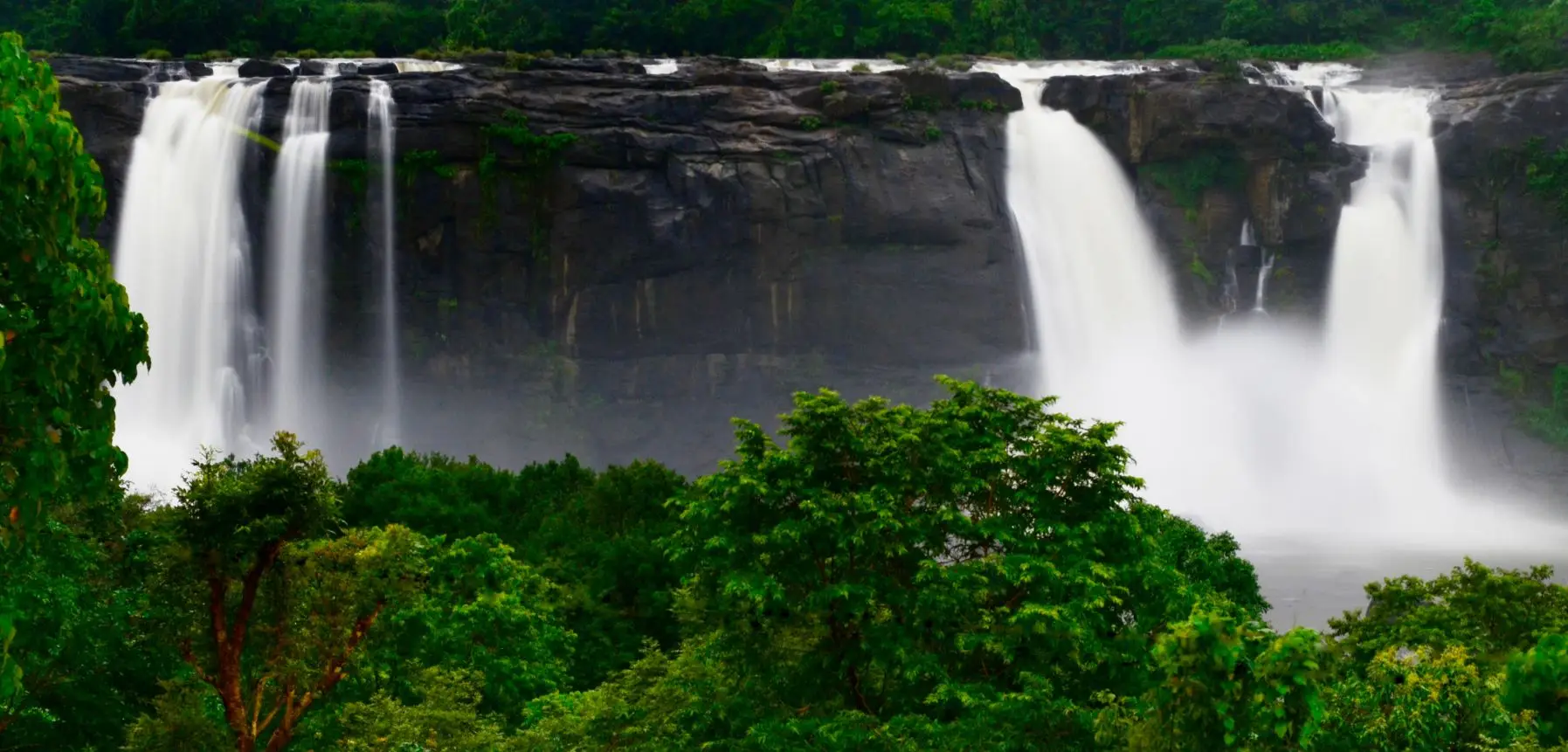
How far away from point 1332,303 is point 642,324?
2426 centimetres

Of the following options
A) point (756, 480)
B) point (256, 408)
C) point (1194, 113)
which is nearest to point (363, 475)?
point (256, 408)

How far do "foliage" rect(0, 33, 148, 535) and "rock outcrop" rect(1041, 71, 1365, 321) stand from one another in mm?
47701

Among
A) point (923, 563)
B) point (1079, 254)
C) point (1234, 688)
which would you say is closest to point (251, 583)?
point (923, 563)

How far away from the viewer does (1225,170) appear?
55.6m

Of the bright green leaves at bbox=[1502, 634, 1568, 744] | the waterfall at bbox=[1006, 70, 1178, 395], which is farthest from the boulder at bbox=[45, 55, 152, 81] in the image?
the bright green leaves at bbox=[1502, 634, 1568, 744]

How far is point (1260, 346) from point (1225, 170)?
6.35 m

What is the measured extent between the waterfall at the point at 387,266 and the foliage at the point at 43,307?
4024cm

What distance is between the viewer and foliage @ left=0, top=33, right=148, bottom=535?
10203 mm

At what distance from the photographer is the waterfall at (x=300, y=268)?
49.8m

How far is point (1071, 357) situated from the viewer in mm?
54750

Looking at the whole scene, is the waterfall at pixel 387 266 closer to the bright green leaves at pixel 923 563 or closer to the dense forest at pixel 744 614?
the dense forest at pixel 744 614

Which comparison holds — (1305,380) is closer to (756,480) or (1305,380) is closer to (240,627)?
(756,480)

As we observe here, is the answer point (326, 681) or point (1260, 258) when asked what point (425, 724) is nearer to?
point (326, 681)

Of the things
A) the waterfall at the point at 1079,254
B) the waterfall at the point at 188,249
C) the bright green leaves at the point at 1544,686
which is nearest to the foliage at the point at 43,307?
the bright green leaves at the point at 1544,686
